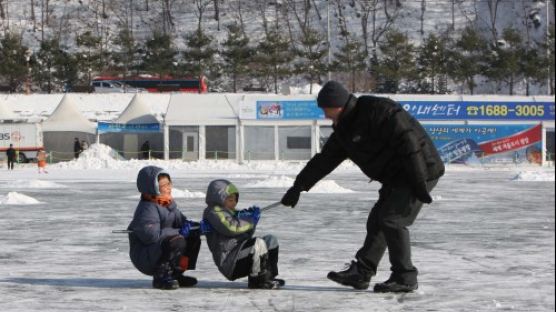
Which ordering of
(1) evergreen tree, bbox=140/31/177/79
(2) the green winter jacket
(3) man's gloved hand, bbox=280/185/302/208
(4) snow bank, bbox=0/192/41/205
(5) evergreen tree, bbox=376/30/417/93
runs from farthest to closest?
(1) evergreen tree, bbox=140/31/177/79
(5) evergreen tree, bbox=376/30/417/93
(4) snow bank, bbox=0/192/41/205
(3) man's gloved hand, bbox=280/185/302/208
(2) the green winter jacket

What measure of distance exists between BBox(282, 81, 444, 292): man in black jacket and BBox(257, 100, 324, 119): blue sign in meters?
40.2

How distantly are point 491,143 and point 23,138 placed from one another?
818 inches

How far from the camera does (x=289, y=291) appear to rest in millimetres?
7793

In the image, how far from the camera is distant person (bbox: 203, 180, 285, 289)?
305 inches

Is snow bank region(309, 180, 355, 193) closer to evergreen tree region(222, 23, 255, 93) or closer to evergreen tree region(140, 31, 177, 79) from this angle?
evergreen tree region(222, 23, 255, 93)

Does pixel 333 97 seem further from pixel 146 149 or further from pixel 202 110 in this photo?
pixel 146 149

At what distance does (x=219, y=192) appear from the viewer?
776 centimetres

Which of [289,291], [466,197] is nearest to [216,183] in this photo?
[289,291]

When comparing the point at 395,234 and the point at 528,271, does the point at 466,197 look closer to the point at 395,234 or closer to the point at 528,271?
the point at 528,271

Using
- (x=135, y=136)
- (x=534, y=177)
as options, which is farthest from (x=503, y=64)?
(x=534, y=177)

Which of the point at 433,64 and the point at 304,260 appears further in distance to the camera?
the point at 433,64

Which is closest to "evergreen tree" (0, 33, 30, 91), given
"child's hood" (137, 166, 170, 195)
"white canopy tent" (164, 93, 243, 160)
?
"white canopy tent" (164, 93, 243, 160)

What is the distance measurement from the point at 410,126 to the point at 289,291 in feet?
4.95

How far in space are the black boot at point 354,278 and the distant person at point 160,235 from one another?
3.56ft
